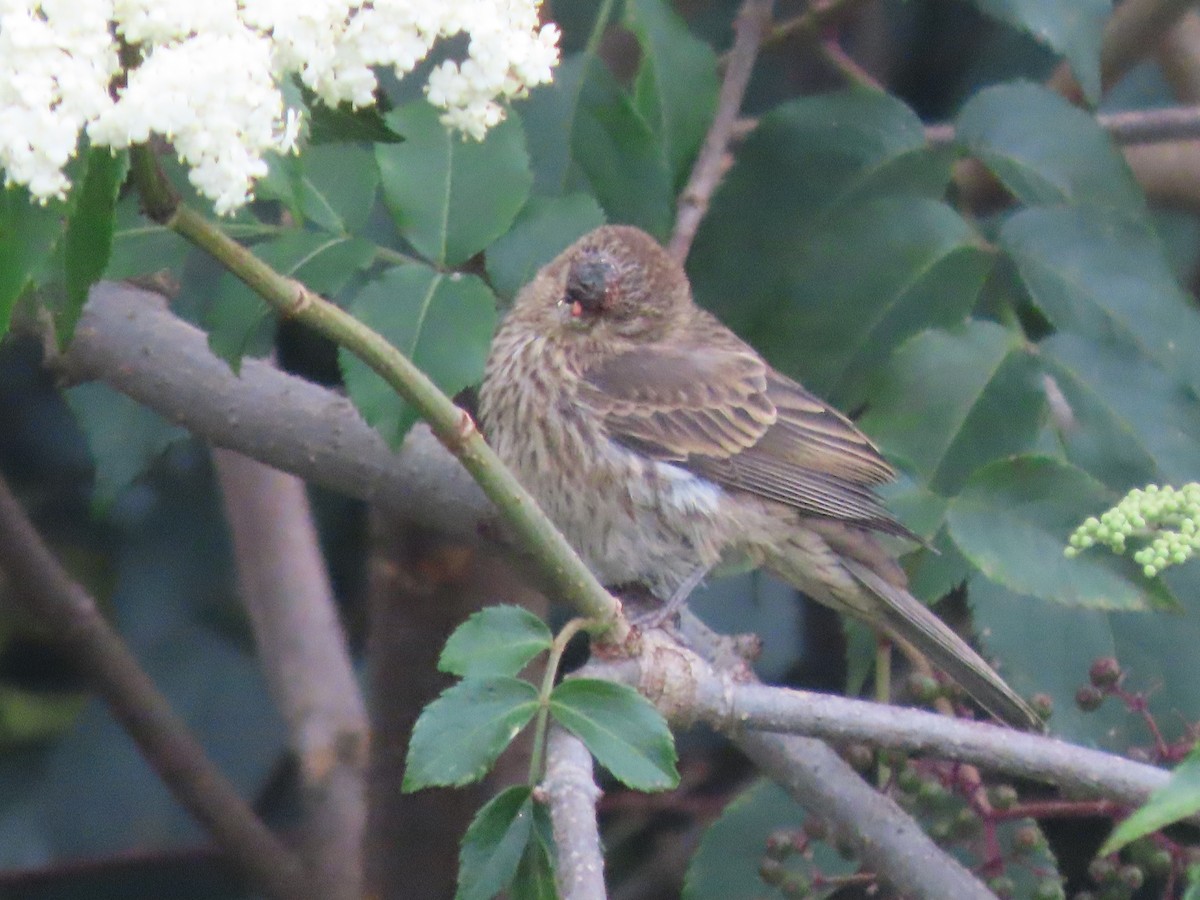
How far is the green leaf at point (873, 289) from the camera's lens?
2.60m

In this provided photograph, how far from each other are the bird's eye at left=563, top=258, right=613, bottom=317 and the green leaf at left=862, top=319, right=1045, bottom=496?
26.7 inches

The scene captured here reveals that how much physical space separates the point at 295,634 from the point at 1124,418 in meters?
1.81

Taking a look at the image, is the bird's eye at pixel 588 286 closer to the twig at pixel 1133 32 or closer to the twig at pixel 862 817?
the twig at pixel 862 817

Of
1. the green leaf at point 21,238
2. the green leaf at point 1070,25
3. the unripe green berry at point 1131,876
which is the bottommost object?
the unripe green berry at point 1131,876

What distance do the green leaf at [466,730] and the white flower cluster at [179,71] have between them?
0.58m

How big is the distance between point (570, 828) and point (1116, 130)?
220 centimetres

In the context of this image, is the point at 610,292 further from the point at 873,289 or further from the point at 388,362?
the point at 388,362

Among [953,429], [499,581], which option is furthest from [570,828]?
[499,581]

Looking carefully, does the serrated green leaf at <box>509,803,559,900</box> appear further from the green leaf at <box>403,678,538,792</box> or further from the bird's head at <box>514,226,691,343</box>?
the bird's head at <box>514,226,691,343</box>

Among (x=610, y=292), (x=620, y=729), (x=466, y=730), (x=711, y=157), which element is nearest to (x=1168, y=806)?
(x=620, y=729)

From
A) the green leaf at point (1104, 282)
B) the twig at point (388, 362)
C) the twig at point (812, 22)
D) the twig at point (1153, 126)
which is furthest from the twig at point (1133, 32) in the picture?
the twig at point (388, 362)

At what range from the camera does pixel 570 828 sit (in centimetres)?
150

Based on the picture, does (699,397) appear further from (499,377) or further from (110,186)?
(110,186)

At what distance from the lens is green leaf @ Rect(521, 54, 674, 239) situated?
8.43ft
